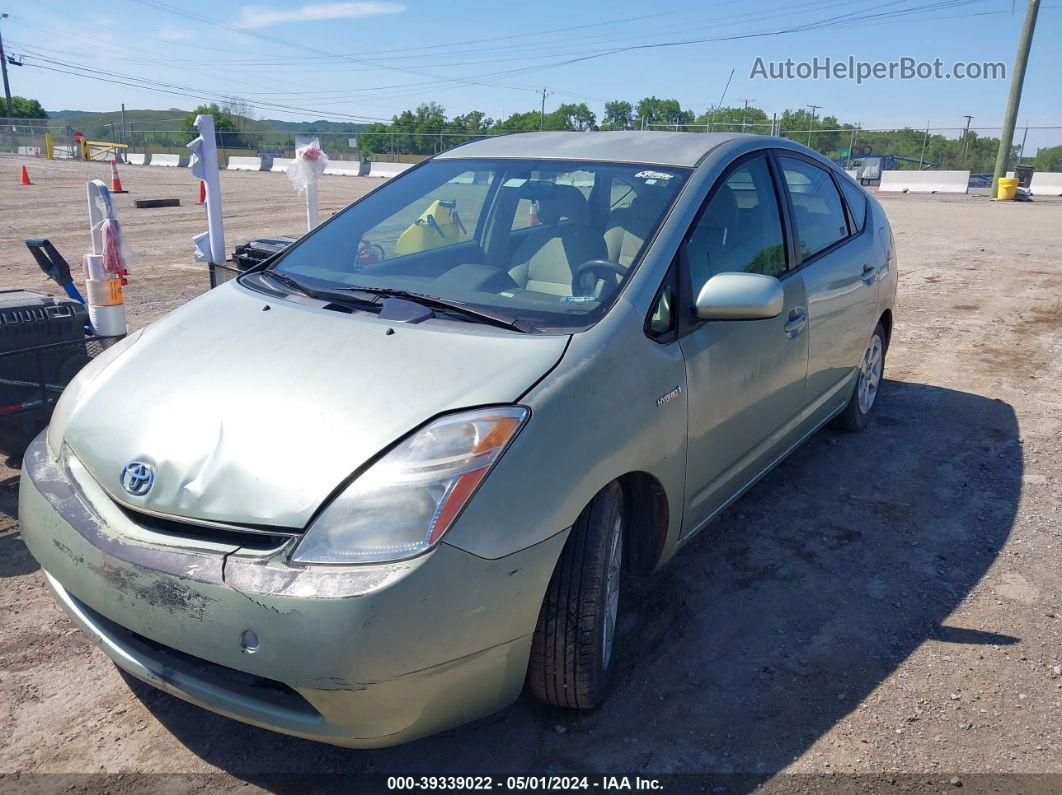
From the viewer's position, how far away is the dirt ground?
2.40 m

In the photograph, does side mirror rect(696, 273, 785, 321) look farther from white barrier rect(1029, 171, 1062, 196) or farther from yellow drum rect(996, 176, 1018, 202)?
white barrier rect(1029, 171, 1062, 196)

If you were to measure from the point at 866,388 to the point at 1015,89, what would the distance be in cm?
2921

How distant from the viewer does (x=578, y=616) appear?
232 centimetres

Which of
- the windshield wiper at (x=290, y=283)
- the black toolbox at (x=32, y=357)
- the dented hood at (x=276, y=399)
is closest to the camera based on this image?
the dented hood at (x=276, y=399)

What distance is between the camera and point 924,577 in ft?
11.3

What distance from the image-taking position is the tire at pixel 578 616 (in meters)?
2.30

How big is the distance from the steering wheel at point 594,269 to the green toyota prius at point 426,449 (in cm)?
1

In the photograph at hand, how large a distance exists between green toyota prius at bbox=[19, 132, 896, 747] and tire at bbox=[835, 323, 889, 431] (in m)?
1.57

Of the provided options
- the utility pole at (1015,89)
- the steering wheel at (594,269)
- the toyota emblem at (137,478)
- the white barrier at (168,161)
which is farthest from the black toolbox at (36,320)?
the white barrier at (168,161)

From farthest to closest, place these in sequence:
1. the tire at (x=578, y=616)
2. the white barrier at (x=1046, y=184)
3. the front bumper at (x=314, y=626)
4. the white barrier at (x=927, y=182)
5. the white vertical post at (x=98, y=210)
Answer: the white barrier at (x=927, y=182)
the white barrier at (x=1046, y=184)
the white vertical post at (x=98, y=210)
the tire at (x=578, y=616)
the front bumper at (x=314, y=626)

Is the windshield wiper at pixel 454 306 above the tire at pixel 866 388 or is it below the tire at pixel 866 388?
above

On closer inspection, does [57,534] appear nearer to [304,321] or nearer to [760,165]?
[304,321]

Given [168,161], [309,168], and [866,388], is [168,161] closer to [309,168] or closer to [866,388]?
[309,168]

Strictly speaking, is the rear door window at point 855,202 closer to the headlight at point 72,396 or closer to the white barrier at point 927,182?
the headlight at point 72,396
